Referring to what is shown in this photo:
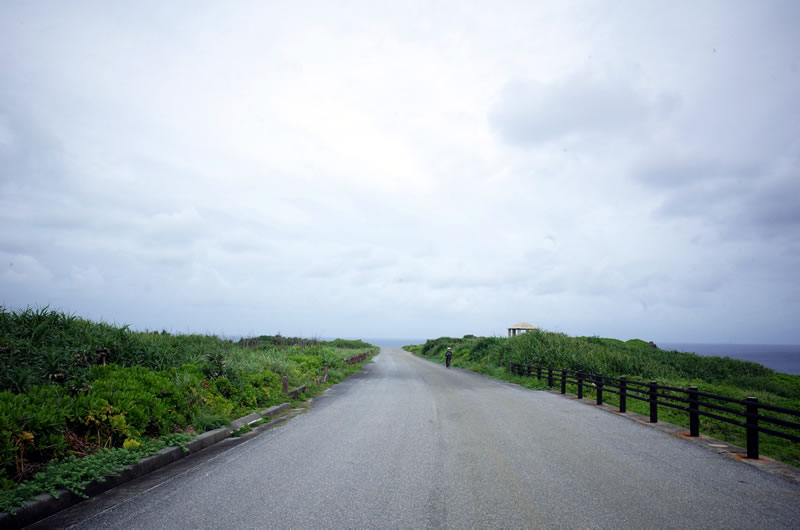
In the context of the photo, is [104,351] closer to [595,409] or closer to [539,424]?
[539,424]

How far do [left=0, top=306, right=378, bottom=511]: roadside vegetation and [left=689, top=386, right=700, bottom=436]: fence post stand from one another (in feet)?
34.0

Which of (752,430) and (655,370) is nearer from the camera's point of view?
(752,430)

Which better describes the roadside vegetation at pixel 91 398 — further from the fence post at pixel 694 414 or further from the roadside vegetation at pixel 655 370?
the roadside vegetation at pixel 655 370

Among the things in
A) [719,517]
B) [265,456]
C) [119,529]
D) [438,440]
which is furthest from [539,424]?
[119,529]

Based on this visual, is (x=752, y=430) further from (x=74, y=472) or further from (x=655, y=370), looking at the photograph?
(x=655, y=370)

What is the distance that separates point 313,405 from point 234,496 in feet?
25.5

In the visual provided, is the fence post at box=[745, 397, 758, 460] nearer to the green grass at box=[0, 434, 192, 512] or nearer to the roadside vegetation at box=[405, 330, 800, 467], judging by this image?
the roadside vegetation at box=[405, 330, 800, 467]

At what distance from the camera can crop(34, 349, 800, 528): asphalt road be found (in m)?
4.45

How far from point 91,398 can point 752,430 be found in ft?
38.0

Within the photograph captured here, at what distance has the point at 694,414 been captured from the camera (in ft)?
29.7

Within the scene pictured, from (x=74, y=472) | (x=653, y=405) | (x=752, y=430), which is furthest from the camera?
(x=653, y=405)

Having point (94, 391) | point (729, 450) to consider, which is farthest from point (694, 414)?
point (94, 391)

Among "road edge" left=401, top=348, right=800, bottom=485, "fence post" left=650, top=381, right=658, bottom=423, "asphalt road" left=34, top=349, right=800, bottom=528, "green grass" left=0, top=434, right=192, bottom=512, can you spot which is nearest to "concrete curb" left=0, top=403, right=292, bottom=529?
"green grass" left=0, top=434, right=192, bottom=512

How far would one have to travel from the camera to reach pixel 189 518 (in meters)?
4.44
